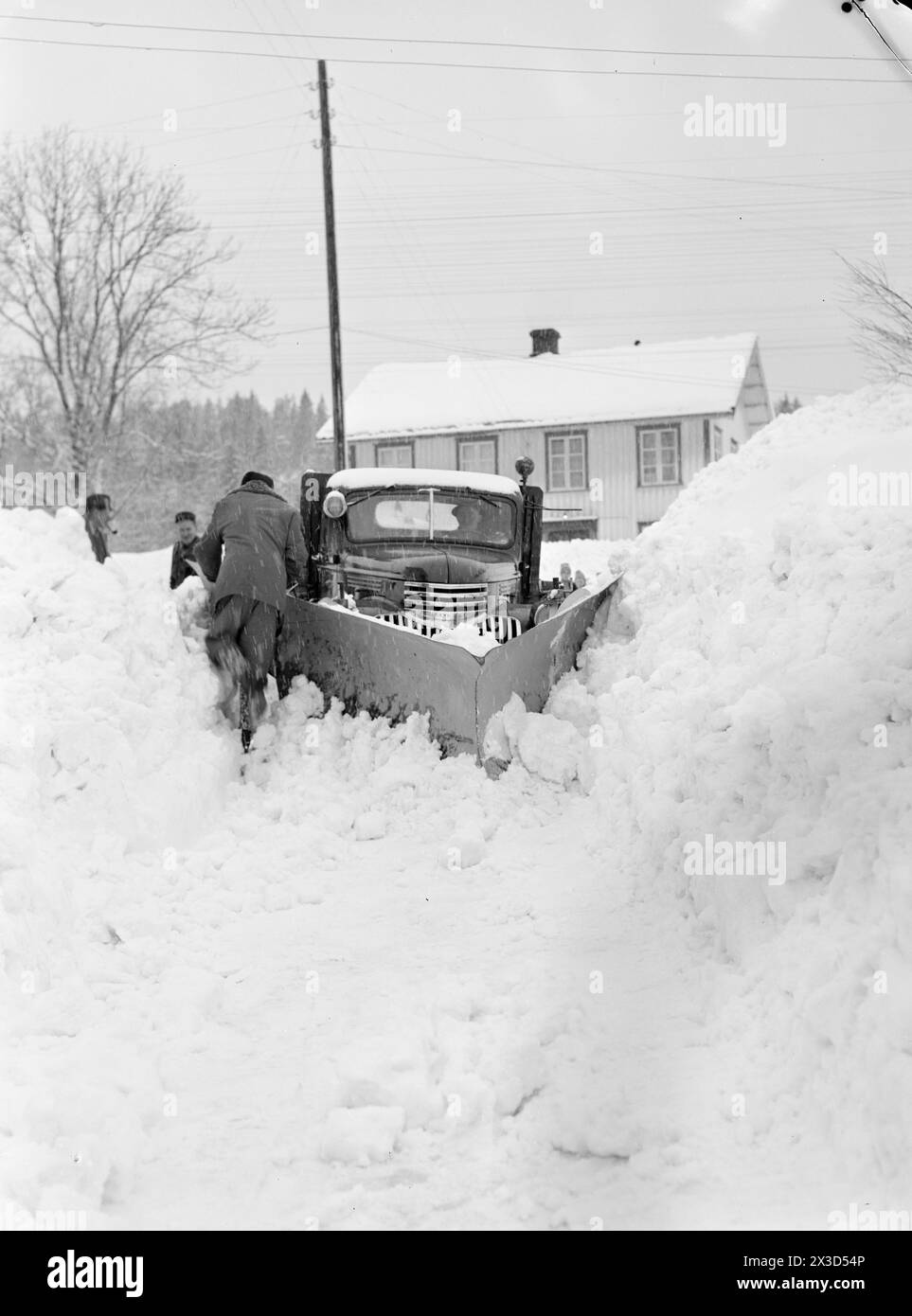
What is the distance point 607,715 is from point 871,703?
7.06 feet

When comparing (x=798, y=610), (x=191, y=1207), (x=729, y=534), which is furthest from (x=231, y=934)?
(x=729, y=534)

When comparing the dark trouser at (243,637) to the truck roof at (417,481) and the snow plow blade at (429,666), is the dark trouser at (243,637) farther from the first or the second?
the truck roof at (417,481)

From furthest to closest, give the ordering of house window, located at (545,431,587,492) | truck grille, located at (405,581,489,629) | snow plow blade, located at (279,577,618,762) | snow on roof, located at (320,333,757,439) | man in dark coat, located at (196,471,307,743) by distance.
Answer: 1. house window, located at (545,431,587,492)
2. snow on roof, located at (320,333,757,439)
3. truck grille, located at (405,581,489,629)
4. man in dark coat, located at (196,471,307,743)
5. snow plow blade, located at (279,577,618,762)

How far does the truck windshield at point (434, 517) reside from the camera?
8.32m

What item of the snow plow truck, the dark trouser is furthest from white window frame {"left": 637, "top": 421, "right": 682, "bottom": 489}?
the dark trouser

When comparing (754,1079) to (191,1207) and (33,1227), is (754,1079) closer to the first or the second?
(191,1207)

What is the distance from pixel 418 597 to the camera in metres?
7.50

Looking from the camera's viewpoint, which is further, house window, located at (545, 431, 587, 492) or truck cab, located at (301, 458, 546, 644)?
house window, located at (545, 431, 587, 492)

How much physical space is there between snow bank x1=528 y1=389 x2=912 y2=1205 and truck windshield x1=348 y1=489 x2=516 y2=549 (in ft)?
3.78

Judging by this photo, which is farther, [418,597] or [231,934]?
[418,597]

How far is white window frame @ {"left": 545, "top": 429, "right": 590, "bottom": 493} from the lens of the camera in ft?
89.0

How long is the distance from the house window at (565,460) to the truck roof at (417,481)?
18984mm

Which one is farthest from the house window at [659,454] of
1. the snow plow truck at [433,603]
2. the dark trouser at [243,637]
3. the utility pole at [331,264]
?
the dark trouser at [243,637]

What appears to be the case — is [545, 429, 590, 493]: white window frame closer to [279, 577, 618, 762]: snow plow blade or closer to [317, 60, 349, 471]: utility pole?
[317, 60, 349, 471]: utility pole
